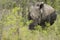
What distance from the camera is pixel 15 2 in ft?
32.8

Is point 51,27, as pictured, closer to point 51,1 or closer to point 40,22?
point 40,22

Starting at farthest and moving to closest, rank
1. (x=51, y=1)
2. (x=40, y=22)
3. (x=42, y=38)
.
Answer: (x=51, y=1)
(x=40, y=22)
(x=42, y=38)

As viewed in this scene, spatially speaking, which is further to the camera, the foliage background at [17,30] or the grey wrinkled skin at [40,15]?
the grey wrinkled skin at [40,15]

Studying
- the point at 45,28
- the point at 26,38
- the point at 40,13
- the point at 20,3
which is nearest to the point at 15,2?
the point at 20,3

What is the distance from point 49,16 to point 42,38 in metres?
2.08

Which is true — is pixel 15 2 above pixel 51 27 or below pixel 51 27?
above

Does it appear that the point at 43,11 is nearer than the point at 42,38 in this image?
No

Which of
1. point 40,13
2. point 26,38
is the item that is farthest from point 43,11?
point 26,38

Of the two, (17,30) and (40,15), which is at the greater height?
(17,30)

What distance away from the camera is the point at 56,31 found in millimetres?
8445

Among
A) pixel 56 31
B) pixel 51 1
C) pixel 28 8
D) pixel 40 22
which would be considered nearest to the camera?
pixel 56 31

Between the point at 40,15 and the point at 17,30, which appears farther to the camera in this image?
the point at 40,15

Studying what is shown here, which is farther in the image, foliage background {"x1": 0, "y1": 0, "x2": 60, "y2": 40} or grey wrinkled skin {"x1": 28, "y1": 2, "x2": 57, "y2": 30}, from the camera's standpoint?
grey wrinkled skin {"x1": 28, "y1": 2, "x2": 57, "y2": 30}

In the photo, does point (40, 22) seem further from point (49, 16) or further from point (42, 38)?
point (42, 38)
